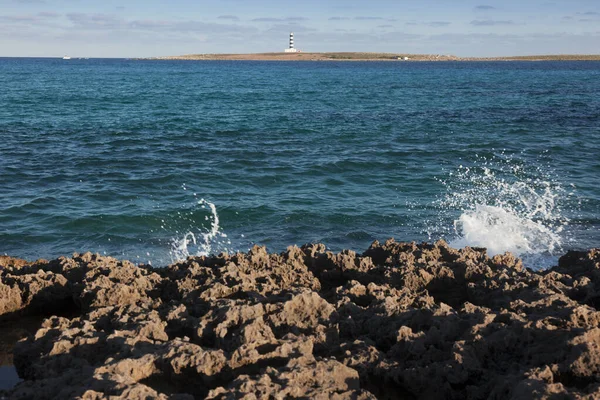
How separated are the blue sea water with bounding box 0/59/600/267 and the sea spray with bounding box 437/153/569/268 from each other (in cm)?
5

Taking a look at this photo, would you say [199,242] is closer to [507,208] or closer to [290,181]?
[290,181]

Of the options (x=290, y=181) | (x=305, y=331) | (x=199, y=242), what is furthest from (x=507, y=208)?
(x=305, y=331)

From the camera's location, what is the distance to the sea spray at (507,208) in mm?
11724

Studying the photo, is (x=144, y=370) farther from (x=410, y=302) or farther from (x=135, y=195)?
(x=135, y=195)

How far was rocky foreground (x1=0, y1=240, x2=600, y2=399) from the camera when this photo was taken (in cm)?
444

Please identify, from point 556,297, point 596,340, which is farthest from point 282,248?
point 596,340

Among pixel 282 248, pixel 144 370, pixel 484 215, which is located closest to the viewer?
pixel 144 370

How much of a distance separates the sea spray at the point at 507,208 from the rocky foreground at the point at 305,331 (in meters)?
4.14

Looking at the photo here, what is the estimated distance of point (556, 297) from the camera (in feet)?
19.5

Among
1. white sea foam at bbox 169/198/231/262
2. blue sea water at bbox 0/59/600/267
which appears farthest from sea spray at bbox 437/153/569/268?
white sea foam at bbox 169/198/231/262

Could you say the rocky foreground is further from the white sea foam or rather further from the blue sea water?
the blue sea water

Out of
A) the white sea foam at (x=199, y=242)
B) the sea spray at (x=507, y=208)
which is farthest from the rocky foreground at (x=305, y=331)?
the white sea foam at (x=199, y=242)

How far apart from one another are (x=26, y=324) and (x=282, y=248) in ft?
20.1

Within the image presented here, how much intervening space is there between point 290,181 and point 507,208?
6.15m
